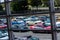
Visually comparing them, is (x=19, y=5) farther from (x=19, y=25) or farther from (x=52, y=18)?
(x=52, y=18)

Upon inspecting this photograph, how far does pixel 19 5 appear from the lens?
2.10 meters

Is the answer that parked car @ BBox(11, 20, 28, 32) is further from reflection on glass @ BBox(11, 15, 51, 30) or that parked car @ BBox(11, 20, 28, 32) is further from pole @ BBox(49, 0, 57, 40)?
pole @ BBox(49, 0, 57, 40)

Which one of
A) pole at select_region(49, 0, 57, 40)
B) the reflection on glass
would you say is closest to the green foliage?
the reflection on glass

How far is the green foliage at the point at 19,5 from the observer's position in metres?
2.05

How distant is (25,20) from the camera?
205 cm

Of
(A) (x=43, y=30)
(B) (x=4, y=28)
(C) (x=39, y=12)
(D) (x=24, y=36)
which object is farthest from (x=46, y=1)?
(B) (x=4, y=28)

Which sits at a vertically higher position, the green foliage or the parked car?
the green foliage

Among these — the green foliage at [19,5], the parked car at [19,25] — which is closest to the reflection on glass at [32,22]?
the parked car at [19,25]

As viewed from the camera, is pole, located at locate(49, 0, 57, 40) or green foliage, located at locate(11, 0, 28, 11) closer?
pole, located at locate(49, 0, 57, 40)

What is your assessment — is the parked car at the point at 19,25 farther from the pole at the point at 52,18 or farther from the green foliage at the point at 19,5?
the pole at the point at 52,18

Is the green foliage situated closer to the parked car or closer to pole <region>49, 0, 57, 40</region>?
the parked car

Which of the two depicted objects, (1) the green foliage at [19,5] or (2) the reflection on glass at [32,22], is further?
(1) the green foliage at [19,5]

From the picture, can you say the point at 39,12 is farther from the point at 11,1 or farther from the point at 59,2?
the point at 11,1

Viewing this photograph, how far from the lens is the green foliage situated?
2054 mm
